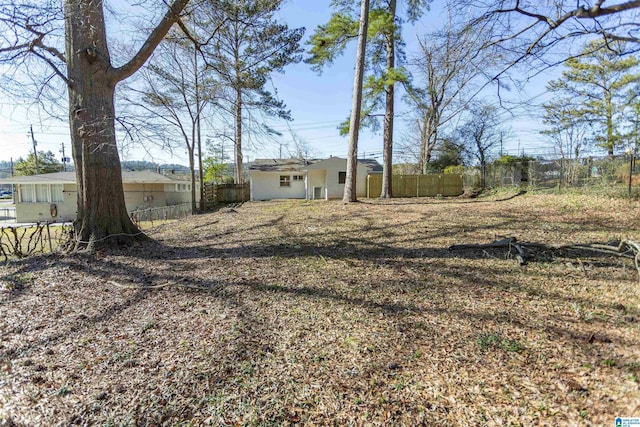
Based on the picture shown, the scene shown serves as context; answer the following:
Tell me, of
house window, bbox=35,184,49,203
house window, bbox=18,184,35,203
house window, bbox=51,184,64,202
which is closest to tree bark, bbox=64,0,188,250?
house window, bbox=51,184,64,202

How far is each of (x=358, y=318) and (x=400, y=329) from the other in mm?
377

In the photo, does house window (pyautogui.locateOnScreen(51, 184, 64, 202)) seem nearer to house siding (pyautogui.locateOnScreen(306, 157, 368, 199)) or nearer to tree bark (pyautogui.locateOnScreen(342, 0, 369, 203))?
house siding (pyautogui.locateOnScreen(306, 157, 368, 199))

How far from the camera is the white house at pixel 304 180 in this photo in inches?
738

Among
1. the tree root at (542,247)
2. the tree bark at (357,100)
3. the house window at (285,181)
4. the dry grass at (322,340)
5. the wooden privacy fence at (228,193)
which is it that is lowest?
the dry grass at (322,340)

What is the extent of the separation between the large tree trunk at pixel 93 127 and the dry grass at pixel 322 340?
2.46 feet

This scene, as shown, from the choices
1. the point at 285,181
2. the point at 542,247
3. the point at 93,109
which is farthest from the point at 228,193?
the point at 542,247

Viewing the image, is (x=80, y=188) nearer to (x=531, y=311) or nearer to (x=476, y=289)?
(x=476, y=289)

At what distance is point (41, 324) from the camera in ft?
8.67

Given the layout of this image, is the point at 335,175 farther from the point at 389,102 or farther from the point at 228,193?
the point at 228,193

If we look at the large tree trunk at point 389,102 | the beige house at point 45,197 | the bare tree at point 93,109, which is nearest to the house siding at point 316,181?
the large tree trunk at point 389,102

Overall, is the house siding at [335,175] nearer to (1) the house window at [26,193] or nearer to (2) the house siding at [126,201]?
(2) the house siding at [126,201]

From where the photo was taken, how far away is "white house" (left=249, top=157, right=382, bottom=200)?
1875 centimetres

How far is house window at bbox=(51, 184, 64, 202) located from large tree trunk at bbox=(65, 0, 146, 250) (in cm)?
1893

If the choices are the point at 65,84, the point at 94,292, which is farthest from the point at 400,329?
the point at 65,84
